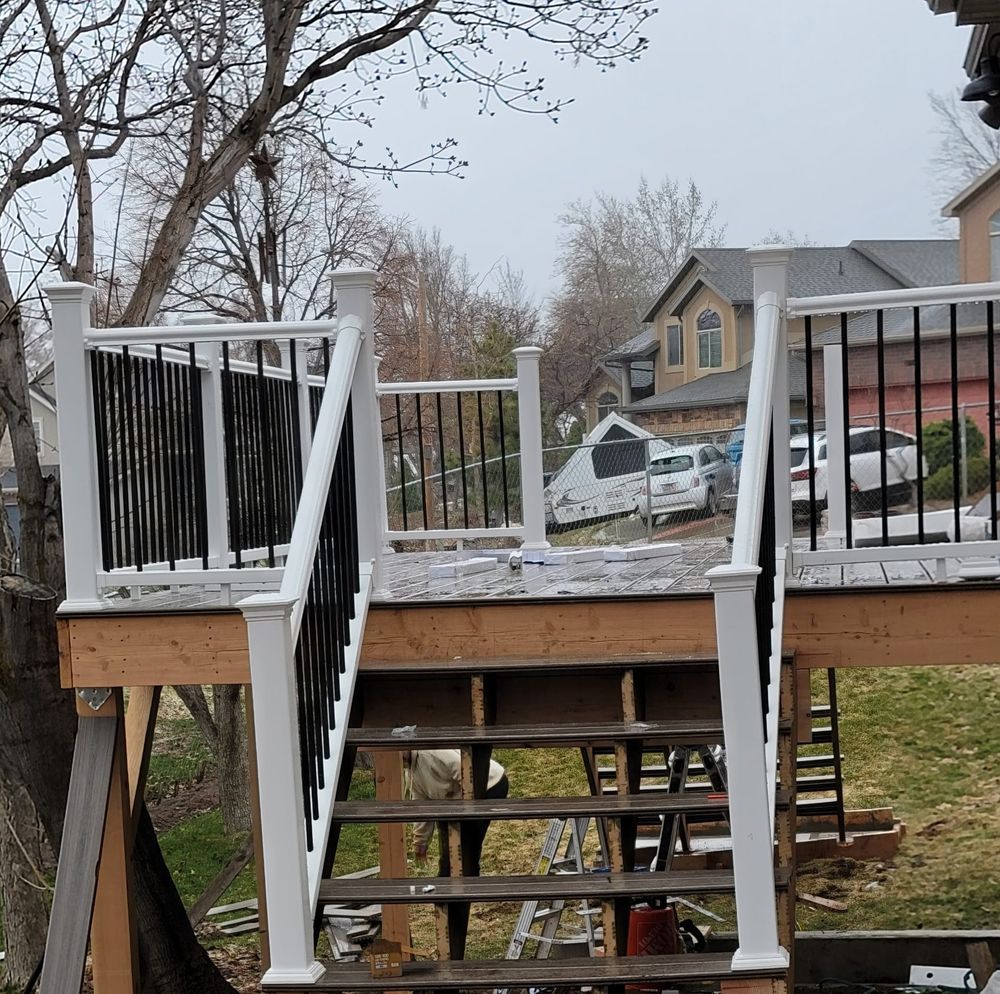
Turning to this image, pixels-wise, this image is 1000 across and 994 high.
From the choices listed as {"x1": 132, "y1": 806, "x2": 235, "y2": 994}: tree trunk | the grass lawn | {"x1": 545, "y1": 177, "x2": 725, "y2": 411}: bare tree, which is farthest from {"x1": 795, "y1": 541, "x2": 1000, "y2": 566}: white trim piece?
{"x1": 545, "y1": 177, "x2": 725, "y2": 411}: bare tree

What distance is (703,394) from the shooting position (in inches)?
1357

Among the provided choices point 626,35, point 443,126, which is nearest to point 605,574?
point 626,35

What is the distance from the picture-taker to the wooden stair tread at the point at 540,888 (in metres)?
3.63

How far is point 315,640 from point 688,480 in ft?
42.3

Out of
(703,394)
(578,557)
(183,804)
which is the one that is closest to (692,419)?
(703,394)

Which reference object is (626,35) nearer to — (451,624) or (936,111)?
(451,624)

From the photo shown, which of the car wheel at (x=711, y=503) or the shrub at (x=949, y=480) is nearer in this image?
the shrub at (x=949, y=480)

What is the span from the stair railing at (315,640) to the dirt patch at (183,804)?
10683 millimetres

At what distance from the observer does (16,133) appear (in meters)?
8.86

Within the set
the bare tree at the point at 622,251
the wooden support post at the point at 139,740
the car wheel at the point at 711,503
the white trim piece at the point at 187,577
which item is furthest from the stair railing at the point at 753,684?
the bare tree at the point at 622,251

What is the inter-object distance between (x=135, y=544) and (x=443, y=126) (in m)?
42.7

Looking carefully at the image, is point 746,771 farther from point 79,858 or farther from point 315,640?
point 79,858

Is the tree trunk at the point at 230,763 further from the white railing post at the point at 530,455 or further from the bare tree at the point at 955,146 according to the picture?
the bare tree at the point at 955,146

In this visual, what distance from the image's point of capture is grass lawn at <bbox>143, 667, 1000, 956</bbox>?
948 centimetres
